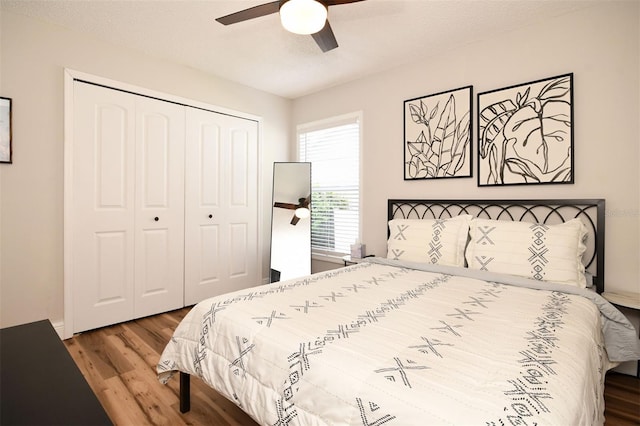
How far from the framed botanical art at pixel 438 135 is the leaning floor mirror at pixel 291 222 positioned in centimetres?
128

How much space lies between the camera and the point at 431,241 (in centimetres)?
261

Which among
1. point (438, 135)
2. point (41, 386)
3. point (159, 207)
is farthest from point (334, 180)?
point (41, 386)

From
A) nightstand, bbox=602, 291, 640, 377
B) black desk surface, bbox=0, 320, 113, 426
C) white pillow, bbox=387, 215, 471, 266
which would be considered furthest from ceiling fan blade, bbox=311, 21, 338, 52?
nightstand, bbox=602, 291, 640, 377

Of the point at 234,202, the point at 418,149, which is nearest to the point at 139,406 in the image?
the point at 234,202

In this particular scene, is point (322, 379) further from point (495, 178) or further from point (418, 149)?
point (418, 149)

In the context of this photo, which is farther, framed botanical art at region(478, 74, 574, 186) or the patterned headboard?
framed botanical art at region(478, 74, 574, 186)

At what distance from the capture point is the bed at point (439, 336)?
0.94 metres

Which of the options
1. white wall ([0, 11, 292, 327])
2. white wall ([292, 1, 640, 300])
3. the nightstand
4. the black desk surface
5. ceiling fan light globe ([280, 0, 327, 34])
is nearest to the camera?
the black desk surface

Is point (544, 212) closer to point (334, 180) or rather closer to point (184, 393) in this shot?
point (334, 180)

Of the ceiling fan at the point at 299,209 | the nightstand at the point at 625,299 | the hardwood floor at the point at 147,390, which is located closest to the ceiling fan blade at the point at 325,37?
the ceiling fan at the point at 299,209

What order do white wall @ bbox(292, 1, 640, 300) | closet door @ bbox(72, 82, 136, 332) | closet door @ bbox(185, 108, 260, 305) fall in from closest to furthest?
white wall @ bbox(292, 1, 640, 300) < closet door @ bbox(72, 82, 136, 332) < closet door @ bbox(185, 108, 260, 305)

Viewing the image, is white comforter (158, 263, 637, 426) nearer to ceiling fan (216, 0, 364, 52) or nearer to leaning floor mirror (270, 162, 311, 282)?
ceiling fan (216, 0, 364, 52)

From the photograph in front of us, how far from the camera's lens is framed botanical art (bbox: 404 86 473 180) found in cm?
286

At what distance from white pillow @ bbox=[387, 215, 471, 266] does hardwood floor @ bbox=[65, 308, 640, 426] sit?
1197mm
